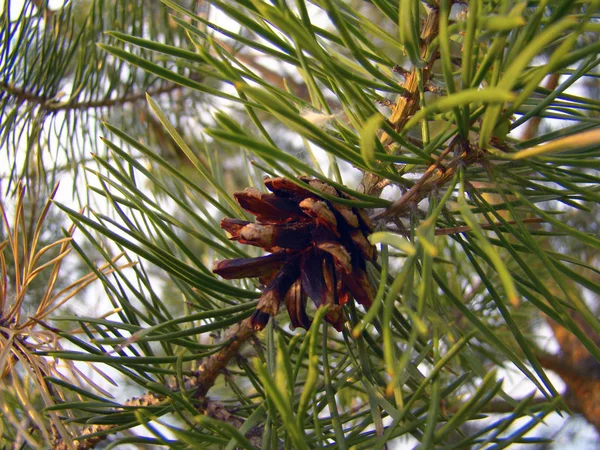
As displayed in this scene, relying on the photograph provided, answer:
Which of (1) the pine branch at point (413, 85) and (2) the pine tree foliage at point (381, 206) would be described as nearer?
(2) the pine tree foliage at point (381, 206)

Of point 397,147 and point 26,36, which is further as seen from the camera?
point 26,36

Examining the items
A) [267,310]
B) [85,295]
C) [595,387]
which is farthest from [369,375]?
[85,295]

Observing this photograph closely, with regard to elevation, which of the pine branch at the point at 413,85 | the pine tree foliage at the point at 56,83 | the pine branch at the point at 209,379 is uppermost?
the pine tree foliage at the point at 56,83

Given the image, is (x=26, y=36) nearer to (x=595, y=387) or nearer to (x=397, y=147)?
(x=397, y=147)

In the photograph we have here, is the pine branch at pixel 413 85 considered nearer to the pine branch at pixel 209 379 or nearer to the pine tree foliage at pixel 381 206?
the pine tree foliage at pixel 381 206

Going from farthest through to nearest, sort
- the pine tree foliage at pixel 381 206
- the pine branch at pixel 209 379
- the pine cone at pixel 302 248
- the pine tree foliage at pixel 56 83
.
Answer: the pine tree foliage at pixel 56 83 < the pine branch at pixel 209 379 < the pine cone at pixel 302 248 < the pine tree foliage at pixel 381 206

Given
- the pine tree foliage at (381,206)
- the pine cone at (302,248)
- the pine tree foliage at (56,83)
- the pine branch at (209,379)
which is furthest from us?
the pine tree foliage at (56,83)

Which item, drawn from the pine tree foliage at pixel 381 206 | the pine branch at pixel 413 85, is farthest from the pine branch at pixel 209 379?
the pine branch at pixel 413 85

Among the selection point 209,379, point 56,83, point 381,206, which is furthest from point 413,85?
point 56,83
